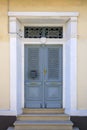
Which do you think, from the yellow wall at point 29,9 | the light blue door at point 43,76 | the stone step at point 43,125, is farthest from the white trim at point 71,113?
the light blue door at point 43,76

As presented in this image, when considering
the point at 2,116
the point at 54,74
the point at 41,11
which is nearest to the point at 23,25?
the point at 41,11

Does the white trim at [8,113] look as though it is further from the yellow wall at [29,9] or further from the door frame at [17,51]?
the yellow wall at [29,9]

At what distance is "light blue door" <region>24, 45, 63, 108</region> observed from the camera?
36.0ft

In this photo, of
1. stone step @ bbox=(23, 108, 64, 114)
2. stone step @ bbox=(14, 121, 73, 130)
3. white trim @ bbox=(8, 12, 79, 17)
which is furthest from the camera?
stone step @ bbox=(23, 108, 64, 114)

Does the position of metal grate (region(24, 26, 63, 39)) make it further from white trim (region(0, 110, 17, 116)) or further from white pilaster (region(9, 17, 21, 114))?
white trim (region(0, 110, 17, 116))

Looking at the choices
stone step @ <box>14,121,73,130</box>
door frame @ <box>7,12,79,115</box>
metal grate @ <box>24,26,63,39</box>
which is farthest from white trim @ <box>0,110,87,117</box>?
metal grate @ <box>24,26,63,39</box>

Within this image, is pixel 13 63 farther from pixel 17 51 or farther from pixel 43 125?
pixel 43 125

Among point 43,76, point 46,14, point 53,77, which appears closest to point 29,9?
point 46,14

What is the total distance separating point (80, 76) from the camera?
1028 cm

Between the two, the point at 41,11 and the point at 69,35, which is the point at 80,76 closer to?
the point at 69,35

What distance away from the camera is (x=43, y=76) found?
11047mm

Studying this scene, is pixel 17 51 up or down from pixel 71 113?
up

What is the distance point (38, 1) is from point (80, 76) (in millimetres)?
2582

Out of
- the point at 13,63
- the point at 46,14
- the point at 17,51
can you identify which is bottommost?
the point at 13,63
